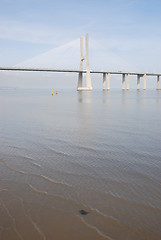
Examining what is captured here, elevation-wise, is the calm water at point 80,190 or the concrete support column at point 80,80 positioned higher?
the concrete support column at point 80,80

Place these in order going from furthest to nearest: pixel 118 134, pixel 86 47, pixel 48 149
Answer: pixel 86 47 → pixel 118 134 → pixel 48 149

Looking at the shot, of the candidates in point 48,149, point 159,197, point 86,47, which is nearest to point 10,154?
point 48,149

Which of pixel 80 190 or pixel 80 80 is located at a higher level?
pixel 80 80

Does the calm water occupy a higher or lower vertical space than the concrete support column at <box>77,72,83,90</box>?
lower

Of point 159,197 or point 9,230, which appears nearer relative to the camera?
point 9,230

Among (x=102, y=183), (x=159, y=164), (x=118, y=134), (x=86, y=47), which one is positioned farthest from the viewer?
(x=86, y=47)

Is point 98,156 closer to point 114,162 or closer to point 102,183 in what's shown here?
point 114,162

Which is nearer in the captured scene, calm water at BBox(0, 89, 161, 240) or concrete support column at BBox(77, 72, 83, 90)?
calm water at BBox(0, 89, 161, 240)

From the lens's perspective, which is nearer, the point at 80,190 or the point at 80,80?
the point at 80,190

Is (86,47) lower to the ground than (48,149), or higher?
higher

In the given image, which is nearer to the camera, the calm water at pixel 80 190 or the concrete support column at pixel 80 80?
the calm water at pixel 80 190

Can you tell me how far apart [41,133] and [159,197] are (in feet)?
21.2

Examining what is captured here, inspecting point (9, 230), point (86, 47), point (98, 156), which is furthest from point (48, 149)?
point (86, 47)

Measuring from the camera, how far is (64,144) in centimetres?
790
